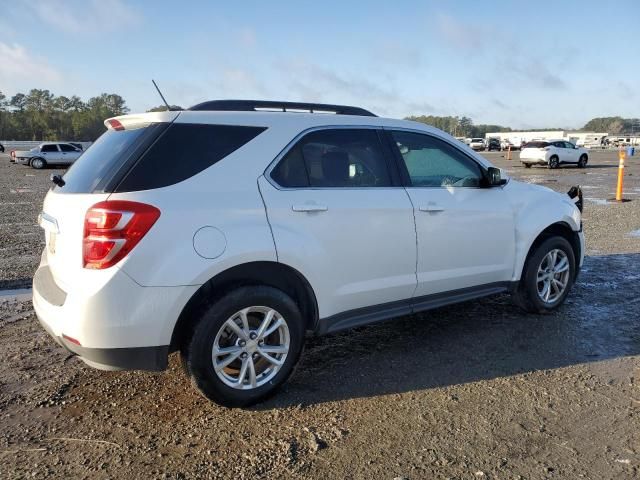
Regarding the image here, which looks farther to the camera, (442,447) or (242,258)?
(242,258)

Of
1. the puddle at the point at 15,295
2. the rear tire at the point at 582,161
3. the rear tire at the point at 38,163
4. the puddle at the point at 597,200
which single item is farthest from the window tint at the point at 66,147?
the puddle at the point at 15,295

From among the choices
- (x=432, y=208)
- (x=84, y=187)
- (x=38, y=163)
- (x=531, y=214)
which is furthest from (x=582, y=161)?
(x=84, y=187)

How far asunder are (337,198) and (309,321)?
34.0 inches

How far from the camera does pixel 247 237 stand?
329 cm

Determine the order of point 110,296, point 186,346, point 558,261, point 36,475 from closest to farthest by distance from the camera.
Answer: point 36,475 < point 110,296 < point 186,346 < point 558,261

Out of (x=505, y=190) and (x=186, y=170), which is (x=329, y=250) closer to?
(x=186, y=170)

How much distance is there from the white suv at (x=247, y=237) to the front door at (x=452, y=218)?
15 millimetres

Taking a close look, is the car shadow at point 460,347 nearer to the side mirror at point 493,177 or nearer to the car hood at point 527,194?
the car hood at point 527,194

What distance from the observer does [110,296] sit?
297 cm

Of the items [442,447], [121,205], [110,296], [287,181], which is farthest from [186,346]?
[442,447]

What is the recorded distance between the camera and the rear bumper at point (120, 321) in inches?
117

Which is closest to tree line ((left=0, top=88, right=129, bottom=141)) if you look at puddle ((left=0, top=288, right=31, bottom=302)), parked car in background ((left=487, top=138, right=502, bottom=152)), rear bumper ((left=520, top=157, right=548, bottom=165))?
parked car in background ((left=487, top=138, right=502, bottom=152))

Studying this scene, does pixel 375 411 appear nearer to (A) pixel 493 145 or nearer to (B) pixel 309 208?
(B) pixel 309 208

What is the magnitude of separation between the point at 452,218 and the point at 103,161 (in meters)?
2.57
